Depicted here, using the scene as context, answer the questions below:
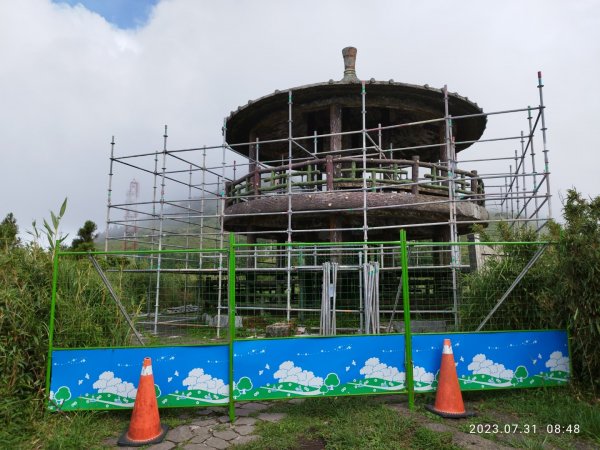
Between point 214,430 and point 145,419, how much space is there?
745 mm

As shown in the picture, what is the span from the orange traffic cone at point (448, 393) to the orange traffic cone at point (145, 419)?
3.10m

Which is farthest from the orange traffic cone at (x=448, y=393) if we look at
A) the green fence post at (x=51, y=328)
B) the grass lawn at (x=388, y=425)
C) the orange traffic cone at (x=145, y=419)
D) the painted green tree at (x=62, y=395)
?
the green fence post at (x=51, y=328)

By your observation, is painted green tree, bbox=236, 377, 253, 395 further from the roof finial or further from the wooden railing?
the roof finial

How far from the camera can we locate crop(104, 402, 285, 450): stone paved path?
13.0 feet

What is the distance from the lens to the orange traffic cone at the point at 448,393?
4445 millimetres

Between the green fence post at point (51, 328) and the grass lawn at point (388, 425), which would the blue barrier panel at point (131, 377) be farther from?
the grass lawn at point (388, 425)

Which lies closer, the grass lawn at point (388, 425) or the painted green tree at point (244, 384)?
the grass lawn at point (388, 425)

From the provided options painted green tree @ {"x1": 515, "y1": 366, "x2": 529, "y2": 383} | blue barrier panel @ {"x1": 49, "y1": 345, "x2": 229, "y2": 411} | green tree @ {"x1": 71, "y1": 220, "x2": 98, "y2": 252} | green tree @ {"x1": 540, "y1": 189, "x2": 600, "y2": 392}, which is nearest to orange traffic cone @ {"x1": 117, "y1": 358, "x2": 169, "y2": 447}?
blue barrier panel @ {"x1": 49, "y1": 345, "x2": 229, "y2": 411}

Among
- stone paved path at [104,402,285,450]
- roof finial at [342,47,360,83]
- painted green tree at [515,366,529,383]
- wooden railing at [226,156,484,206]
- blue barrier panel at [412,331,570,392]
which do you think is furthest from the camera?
roof finial at [342,47,360,83]

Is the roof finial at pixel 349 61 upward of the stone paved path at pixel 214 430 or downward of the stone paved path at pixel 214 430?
upward

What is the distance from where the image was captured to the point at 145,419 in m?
4.10

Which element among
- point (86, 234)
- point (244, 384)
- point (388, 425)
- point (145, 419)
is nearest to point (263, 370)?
point (244, 384)

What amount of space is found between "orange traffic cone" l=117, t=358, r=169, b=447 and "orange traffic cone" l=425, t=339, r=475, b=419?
122 inches

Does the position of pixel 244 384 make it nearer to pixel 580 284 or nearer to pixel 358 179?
pixel 580 284
